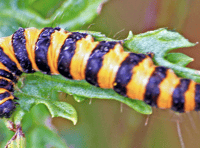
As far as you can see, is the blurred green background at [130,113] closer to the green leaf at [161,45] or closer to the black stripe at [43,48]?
the black stripe at [43,48]

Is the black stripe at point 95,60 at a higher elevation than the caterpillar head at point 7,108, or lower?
higher

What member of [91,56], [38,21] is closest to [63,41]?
[91,56]

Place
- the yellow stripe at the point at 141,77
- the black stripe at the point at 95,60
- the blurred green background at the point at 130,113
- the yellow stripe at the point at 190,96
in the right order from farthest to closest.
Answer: the blurred green background at the point at 130,113 → the black stripe at the point at 95,60 → the yellow stripe at the point at 141,77 → the yellow stripe at the point at 190,96

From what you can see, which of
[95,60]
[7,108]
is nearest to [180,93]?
[95,60]

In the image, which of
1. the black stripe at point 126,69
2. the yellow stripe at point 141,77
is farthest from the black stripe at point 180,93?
the black stripe at point 126,69

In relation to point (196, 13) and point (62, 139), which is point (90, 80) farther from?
point (196, 13)

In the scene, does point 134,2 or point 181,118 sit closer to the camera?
point 181,118

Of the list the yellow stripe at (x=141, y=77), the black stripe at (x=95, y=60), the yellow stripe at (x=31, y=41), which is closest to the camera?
the yellow stripe at (x=141, y=77)
